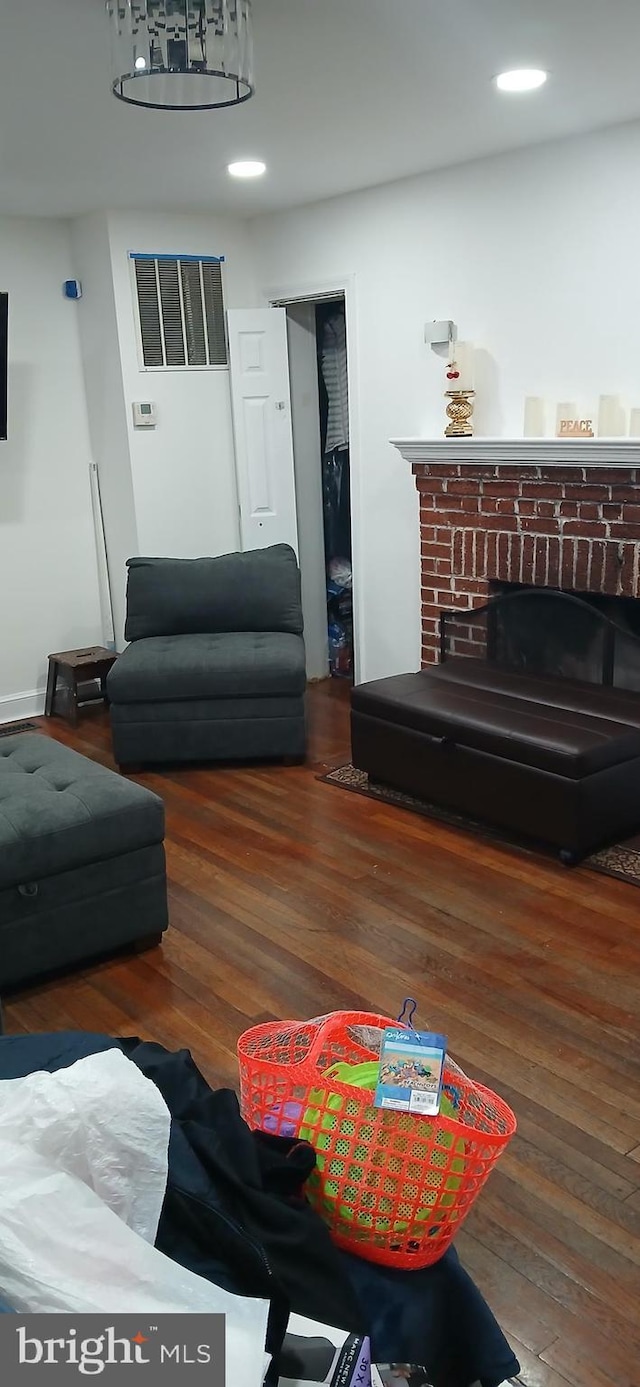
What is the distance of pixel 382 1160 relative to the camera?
57.1 inches

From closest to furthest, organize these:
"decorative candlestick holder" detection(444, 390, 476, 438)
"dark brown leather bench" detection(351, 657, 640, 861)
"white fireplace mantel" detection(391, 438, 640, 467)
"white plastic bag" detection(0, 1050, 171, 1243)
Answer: "white plastic bag" detection(0, 1050, 171, 1243), "dark brown leather bench" detection(351, 657, 640, 861), "white fireplace mantel" detection(391, 438, 640, 467), "decorative candlestick holder" detection(444, 390, 476, 438)

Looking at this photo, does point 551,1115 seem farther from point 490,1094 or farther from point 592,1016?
point 490,1094

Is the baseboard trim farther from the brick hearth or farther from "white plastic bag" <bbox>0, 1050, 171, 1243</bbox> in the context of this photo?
"white plastic bag" <bbox>0, 1050, 171, 1243</bbox>

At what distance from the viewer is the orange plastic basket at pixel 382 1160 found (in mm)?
1450

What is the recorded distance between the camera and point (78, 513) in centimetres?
581

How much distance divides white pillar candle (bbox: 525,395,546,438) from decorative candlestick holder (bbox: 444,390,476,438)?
335 mm

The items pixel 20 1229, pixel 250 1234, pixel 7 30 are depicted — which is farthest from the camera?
pixel 7 30

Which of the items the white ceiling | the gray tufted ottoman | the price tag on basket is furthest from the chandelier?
A: the price tag on basket

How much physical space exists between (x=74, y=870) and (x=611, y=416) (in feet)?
8.53

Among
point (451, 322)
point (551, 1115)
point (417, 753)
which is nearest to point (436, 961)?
point (551, 1115)

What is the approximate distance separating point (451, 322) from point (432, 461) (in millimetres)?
602

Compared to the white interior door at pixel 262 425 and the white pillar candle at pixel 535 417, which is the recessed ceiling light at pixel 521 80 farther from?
the white interior door at pixel 262 425

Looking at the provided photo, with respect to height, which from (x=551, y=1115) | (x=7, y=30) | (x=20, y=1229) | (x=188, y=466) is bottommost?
(x=551, y=1115)

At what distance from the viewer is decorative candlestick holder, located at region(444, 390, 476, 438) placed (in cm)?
462
